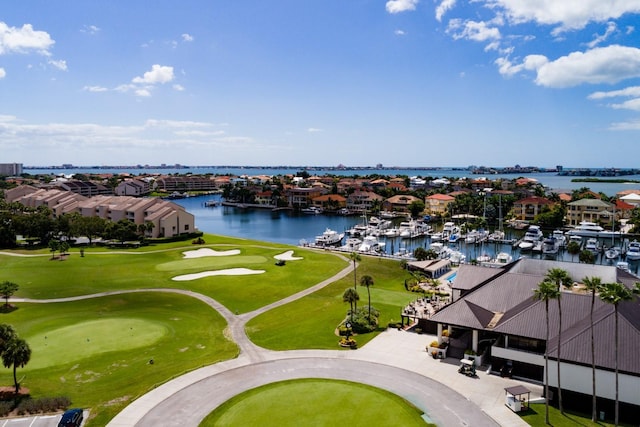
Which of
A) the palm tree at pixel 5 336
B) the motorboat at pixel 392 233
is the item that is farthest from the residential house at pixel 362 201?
the palm tree at pixel 5 336

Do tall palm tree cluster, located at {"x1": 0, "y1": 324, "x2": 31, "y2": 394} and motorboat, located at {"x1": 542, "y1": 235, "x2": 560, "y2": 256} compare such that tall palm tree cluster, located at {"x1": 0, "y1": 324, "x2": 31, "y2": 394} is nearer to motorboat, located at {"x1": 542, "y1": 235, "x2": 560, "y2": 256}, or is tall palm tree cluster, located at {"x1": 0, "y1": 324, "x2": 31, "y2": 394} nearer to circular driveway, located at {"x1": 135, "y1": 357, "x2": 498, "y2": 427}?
circular driveway, located at {"x1": 135, "y1": 357, "x2": 498, "y2": 427}

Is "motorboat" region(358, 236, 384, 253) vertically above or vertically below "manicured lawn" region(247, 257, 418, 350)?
above

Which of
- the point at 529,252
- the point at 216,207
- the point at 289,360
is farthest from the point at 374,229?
the point at 216,207

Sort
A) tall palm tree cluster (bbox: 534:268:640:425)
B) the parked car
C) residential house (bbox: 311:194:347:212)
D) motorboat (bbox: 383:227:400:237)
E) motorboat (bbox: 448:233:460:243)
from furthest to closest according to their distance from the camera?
1. residential house (bbox: 311:194:347:212)
2. motorboat (bbox: 383:227:400:237)
3. motorboat (bbox: 448:233:460:243)
4. the parked car
5. tall palm tree cluster (bbox: 534:268:640:425)

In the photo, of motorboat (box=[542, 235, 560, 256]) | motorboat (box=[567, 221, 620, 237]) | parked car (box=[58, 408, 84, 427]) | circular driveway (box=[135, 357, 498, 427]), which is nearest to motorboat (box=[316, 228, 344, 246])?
motorboat (box=[542, 235, 560, 256])

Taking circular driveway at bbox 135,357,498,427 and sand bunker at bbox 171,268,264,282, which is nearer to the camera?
circular driveway at bbox 135,357,498,427

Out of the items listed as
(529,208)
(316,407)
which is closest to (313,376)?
(316,407)

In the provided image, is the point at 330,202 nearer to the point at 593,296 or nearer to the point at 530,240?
the point at 530,240
